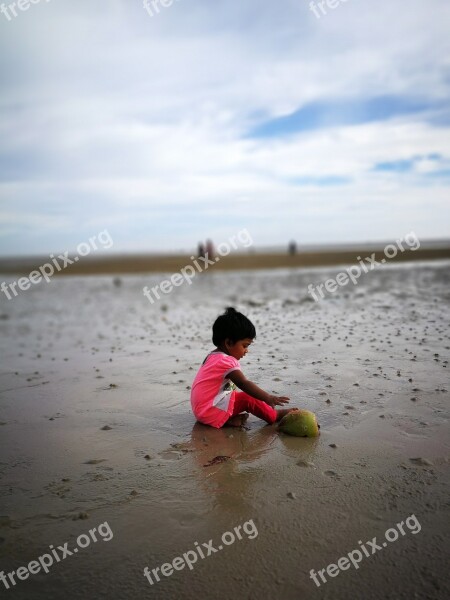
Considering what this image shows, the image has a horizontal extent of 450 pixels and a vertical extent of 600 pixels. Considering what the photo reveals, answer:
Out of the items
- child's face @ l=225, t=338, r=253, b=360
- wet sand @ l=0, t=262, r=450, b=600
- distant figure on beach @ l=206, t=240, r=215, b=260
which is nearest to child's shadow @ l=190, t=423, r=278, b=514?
wet sand @ l=0, t=262, r=450, b=600

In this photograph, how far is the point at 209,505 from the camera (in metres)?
3.26

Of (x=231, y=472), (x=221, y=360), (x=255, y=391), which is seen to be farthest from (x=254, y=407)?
(x=231, y=472)

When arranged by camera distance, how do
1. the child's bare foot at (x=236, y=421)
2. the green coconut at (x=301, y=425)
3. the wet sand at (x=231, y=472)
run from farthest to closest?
the child's bare foot at (x=236, y=421)
the green coconut at (x=301, y=425)
the wet sand at (x=231, y=472)

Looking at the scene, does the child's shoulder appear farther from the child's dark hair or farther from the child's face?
the child's dark hair

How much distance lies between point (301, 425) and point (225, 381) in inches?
37.5

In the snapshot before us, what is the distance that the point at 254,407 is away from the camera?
4.93m

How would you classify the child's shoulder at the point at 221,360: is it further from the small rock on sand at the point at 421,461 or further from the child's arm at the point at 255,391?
the small rock on sand at the point at 421,461

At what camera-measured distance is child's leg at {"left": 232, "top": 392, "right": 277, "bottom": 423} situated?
15.9 feet

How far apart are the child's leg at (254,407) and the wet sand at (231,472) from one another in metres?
0.15

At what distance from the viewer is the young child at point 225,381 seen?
4785mm

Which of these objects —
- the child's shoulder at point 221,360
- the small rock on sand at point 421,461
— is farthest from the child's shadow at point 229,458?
the small rock on sand at point 421,461


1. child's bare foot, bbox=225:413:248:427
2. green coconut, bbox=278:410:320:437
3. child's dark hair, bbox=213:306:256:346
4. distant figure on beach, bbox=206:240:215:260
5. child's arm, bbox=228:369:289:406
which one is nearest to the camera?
green coconut, bbox=278:410:320:437

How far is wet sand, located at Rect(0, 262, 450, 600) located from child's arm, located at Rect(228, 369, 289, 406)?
33cm

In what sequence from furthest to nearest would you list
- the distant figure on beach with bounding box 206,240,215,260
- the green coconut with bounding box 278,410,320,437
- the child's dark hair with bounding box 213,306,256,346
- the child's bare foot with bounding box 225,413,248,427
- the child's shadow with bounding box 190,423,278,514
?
the distant figure on beach with bounding box 206,240,215,260, the child's bare foot with bounding box 225,413,248,427, the child's dark hair with bounding box 213,306,256,346, the green coconut with bounding box 278,410,320,437, the child's shadow with bounding box 190,423,278,514
